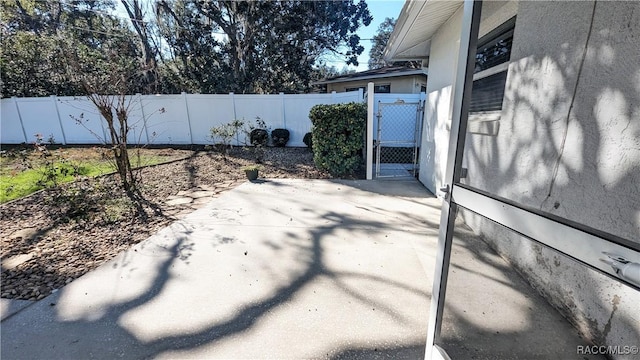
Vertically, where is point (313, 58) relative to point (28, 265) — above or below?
above

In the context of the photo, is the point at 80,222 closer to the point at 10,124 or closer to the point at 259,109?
the point at 259,109

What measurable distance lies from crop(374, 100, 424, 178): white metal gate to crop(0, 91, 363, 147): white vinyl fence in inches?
110

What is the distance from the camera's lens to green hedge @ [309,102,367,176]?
6.17m

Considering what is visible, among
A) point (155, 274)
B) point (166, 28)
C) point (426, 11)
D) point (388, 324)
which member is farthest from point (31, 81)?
point (388, 324)

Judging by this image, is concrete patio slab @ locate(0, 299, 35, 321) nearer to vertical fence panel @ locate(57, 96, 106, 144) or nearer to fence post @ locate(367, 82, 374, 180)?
fence post @ locate(367, 82, 374, 180)

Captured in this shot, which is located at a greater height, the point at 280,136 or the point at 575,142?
the point at 575,142

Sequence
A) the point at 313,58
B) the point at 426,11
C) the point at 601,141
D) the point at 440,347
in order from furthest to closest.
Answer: the point at 313,58 < the point at 426,11 < the point at 601,141 < the point at 440,347

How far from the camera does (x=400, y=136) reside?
7.50m

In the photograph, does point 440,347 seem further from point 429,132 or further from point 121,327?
point 429,132

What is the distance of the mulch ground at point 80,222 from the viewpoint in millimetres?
2765

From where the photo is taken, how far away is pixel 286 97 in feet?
33.9

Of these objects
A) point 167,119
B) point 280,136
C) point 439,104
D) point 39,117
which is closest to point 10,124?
point 39,117

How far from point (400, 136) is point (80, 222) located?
22.2ft

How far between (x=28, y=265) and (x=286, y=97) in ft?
28.2
